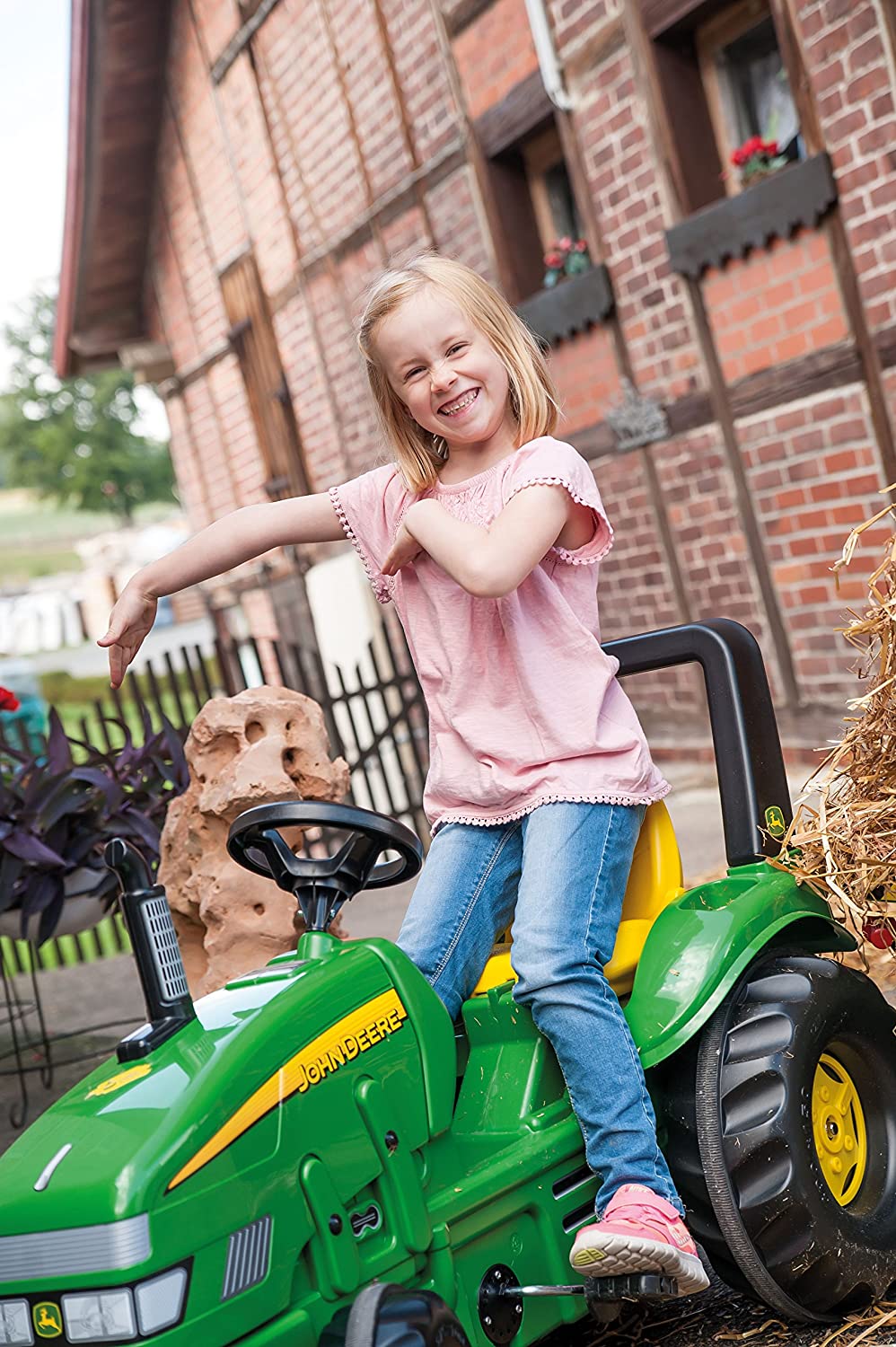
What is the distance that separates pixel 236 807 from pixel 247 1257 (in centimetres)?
192

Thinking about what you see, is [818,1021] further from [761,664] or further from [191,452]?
[191,452]

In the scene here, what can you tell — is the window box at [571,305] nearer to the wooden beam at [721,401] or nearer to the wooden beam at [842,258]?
the wooden beam at [721,401]

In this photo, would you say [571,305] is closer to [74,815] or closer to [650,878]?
[74,815]

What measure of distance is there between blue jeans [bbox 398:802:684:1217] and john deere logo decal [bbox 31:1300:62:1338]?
782 millimetres

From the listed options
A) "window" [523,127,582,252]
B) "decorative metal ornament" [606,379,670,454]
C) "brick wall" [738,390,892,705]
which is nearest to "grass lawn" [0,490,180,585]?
"window" [523,127,582,252]

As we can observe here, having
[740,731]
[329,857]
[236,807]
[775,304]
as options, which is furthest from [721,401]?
[329,857]

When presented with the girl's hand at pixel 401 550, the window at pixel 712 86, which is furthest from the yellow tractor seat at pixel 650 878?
the window at pixel 712 86

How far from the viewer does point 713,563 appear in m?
7.02

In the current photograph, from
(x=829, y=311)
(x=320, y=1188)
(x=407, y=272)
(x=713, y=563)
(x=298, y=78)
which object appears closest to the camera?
(x=320, y=1188)

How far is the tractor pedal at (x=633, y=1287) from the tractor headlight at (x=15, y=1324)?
79 centimetres

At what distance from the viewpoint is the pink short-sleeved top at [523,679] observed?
7.68ft

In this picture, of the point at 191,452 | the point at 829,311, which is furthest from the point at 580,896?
the point at 191,452

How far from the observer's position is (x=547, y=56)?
23.4 ft

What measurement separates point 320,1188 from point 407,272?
57.3 inches
